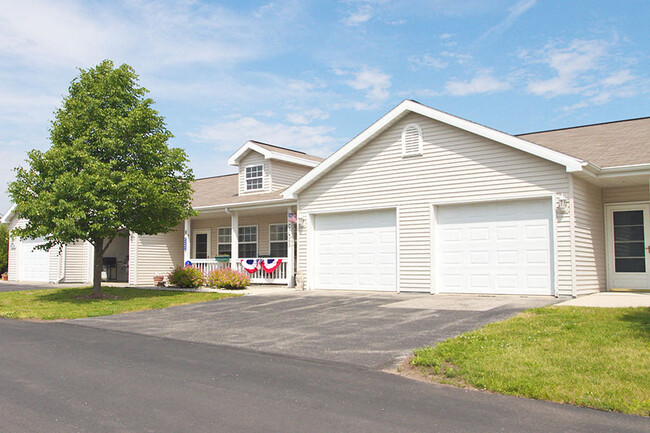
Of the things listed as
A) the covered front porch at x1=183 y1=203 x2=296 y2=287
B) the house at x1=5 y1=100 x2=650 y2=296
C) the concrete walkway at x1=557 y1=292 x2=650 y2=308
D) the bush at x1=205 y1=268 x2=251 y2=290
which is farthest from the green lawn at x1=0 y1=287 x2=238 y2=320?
the concrete walkway at x1=557 y1=292 x2=650 y2=308

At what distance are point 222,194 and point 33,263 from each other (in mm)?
11534

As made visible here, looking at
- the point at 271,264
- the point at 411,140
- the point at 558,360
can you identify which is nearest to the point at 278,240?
the point at 271,264

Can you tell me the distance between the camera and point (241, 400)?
557cm

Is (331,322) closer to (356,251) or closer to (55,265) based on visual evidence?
(356,251)

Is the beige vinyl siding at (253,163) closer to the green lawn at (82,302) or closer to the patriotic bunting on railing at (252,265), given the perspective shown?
the patriotic bunting on railing at (252,265)

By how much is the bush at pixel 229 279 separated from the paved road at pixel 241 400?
10008 mm

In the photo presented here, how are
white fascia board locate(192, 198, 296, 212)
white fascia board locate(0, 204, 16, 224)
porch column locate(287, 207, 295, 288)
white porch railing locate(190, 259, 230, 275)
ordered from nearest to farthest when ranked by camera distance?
porch column locate(287, 207, 295, 288) → white fascia board locate(192, 198, 296, 212) → white porch railing locate(190, 259, 230, 275) → white fascia board locate(0, 204, 16, 224)

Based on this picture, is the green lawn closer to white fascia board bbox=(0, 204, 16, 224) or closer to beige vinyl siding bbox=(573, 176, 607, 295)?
beige vinyl siding bbox=(573, 176, 607, 295)

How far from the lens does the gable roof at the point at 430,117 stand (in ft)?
41.0

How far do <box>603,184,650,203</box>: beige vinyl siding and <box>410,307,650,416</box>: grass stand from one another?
5915 millimetres

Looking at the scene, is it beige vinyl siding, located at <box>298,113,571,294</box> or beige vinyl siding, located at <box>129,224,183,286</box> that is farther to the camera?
beige vinyl siding, located at <box>129,224,183,286</box>

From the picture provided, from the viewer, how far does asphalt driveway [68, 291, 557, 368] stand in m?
8.23

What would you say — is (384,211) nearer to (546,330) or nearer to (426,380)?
→ (546,330)

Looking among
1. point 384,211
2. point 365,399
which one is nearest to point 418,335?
point 365,399
